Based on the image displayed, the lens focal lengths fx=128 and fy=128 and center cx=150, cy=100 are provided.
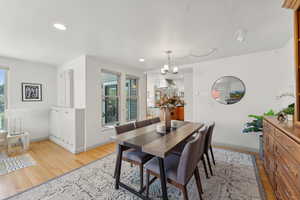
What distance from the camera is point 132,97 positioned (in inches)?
189

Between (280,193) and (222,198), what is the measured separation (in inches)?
24.1

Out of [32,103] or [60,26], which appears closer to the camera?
[60,26]

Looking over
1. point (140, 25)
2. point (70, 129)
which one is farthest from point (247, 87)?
point (70, 129)

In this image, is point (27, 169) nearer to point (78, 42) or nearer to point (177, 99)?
point (78, 42)

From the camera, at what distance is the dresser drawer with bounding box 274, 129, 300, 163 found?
104 centimetres

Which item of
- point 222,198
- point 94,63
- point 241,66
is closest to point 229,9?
point 241,66

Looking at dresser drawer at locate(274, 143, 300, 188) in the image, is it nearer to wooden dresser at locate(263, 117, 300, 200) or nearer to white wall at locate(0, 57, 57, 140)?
wooden dresser at locate(263, 117, 300, 200)

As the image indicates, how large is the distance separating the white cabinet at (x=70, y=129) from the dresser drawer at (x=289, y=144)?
3.56 meters

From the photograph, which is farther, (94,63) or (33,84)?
(33,84)

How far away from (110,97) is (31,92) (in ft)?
7.47

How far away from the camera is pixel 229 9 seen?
1568mm

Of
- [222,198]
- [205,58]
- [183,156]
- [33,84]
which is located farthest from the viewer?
[33,84]

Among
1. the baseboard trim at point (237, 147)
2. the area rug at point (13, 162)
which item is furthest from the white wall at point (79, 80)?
the baseboard trim at point (237, 147)

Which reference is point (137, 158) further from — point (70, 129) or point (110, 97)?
point (110, 97)
